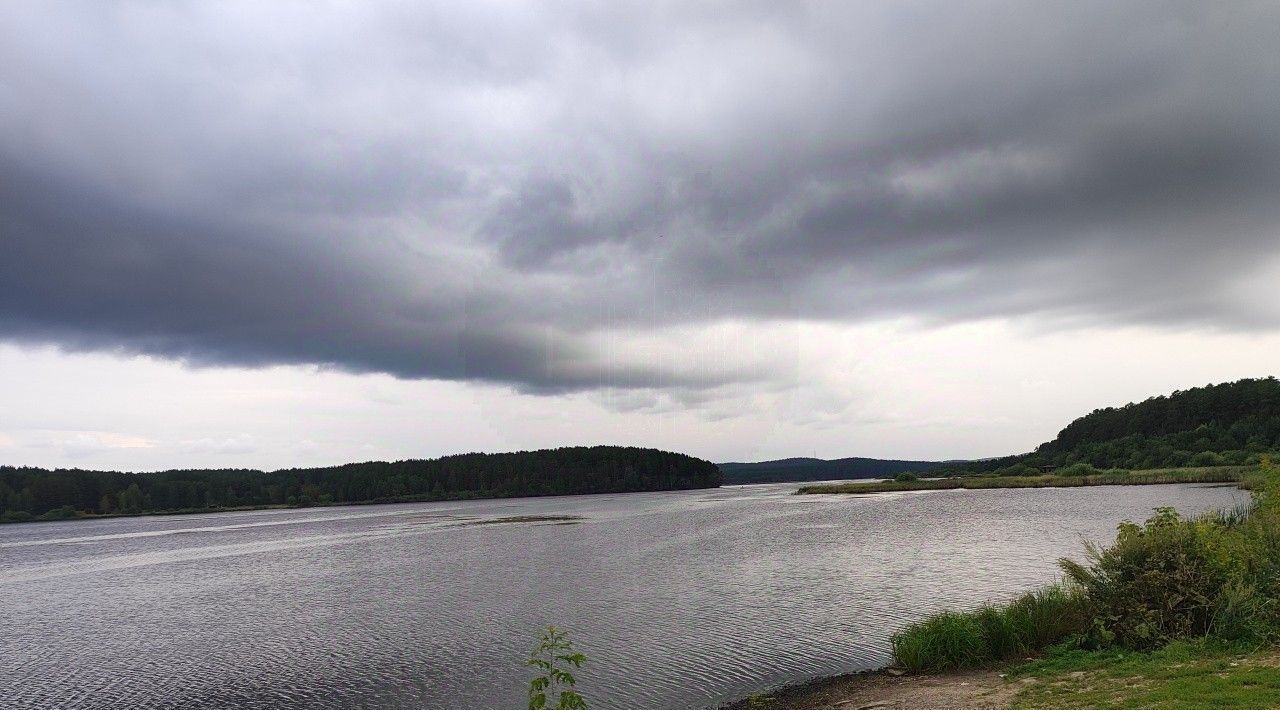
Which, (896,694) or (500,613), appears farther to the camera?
(500,613)

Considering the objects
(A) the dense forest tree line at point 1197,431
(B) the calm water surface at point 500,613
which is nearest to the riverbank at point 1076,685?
(B) the calm water surface at point 500,613

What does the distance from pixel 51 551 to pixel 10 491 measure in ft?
420

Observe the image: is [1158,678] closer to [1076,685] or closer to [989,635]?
[1076,685]

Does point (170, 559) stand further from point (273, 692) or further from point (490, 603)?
point (273, 692)

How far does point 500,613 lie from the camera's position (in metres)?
31.2

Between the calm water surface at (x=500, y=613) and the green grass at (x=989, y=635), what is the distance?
230 cm

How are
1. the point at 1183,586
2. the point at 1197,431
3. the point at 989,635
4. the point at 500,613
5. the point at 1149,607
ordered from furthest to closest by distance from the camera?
the point at 1197,431
the point at 500,613
the point at 989,635
the point at 1149,607
the point at 1183,586

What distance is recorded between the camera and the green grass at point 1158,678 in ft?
35.8

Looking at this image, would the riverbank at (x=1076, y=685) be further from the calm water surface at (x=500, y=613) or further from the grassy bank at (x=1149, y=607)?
the calm water surface at (x=500, y=613)

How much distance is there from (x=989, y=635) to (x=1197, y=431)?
18167cm

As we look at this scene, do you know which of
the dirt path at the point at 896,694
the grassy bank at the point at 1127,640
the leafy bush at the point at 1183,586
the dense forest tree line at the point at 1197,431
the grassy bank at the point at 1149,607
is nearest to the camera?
the grassy bank at the point at 1127,640

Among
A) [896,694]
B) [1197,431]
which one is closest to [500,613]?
[896,694]

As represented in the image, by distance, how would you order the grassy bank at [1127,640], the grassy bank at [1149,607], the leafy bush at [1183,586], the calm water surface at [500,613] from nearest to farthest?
the grassy bank at [1127,640]
the leafy bush at [1183,586]
the grassy bank at [1149,607]
the calm water surface at [500,613]

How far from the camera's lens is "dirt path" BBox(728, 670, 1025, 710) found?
13680mm
